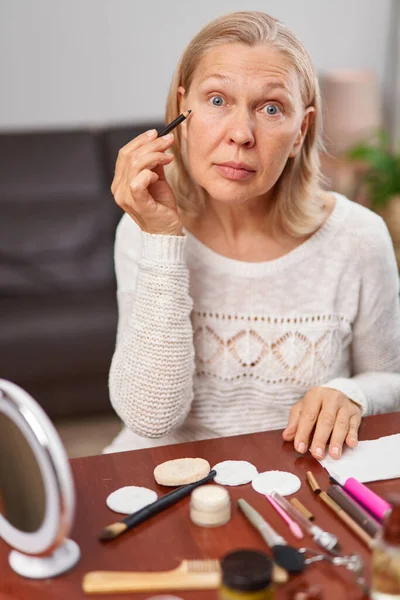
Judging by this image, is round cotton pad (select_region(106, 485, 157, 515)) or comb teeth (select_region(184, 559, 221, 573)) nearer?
comb teeth (select_region(184, 559, 221, 573))

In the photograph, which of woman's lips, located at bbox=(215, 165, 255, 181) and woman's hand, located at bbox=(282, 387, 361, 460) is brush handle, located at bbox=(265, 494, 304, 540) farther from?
woman's lips, located at bbox=(215, 165, 255, 181)

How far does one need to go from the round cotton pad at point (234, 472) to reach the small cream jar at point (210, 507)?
8 cm

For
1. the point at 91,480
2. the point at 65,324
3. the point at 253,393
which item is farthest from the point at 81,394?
the point at 91,480

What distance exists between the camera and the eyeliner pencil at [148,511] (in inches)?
32.7

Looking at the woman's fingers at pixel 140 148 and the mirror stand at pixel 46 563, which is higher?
the woman's fingers at pixel 140 148

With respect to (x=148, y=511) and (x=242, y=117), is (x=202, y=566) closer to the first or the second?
(x=148, y=511)

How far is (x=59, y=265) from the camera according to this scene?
9.57 feet

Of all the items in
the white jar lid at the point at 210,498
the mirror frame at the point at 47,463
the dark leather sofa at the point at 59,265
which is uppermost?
the mirror frame at the point at 47,463

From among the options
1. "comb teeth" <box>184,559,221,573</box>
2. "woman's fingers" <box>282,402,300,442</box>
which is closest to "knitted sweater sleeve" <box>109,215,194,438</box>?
"woman's fingers" <box>282,402,300,442</box>

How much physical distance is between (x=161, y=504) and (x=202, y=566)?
0.13 metres

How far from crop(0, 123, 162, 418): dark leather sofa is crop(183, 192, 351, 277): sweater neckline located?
49.2 inches

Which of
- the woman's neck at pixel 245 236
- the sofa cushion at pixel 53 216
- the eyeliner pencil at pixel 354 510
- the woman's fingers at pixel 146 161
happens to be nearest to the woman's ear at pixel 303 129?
the woman's neck at pixel 245 236

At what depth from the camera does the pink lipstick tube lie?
33.6 inches

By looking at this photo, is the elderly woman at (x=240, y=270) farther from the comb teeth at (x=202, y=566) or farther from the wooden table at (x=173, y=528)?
the comb teeth at (x=202, y=566)
